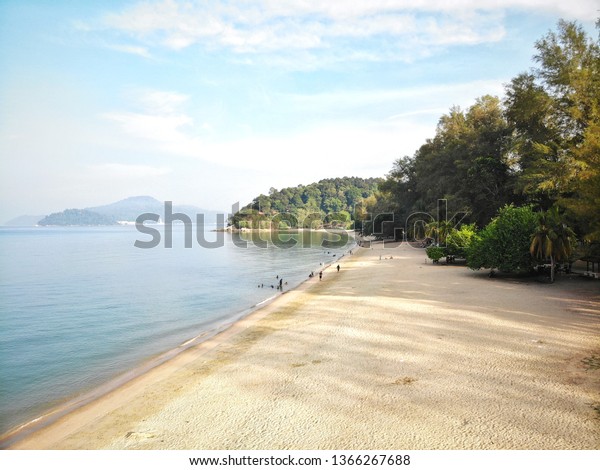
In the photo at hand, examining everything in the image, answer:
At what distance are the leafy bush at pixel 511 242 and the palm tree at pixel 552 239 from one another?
1.02 m

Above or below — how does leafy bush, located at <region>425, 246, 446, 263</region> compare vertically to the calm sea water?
above

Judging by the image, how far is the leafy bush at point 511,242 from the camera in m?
29.7

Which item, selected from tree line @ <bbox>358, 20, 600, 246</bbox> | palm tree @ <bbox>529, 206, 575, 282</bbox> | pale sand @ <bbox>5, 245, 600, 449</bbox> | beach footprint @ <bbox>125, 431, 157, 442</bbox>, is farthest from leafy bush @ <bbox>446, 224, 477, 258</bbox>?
beach footprint @ <bbox>125, 431, 157, 442</bbox>

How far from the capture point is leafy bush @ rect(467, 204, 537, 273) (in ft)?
97.4

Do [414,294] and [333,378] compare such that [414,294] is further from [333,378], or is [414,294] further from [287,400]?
[287,400]

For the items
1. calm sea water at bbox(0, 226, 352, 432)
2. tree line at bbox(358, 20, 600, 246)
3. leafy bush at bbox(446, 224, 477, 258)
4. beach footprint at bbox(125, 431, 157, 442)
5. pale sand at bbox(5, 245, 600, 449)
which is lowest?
calm sea water at bbox(0, 226, 352, 432)

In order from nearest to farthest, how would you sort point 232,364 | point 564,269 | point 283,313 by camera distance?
point 232,364
point 283,313
point 564,269

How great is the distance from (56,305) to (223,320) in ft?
60.6

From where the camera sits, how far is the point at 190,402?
12.0 metres

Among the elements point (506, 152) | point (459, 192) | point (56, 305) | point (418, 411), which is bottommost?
point (56, 305)

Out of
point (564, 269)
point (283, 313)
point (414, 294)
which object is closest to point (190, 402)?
point (283, 313)

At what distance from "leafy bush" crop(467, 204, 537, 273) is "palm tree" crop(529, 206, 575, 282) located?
102 cm

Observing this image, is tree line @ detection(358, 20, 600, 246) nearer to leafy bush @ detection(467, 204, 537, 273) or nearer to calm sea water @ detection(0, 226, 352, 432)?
leafy bush @ detection(467, 204, 537, 273)

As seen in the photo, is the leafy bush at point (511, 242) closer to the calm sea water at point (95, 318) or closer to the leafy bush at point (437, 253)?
the leafy bush at point (437, 253)
